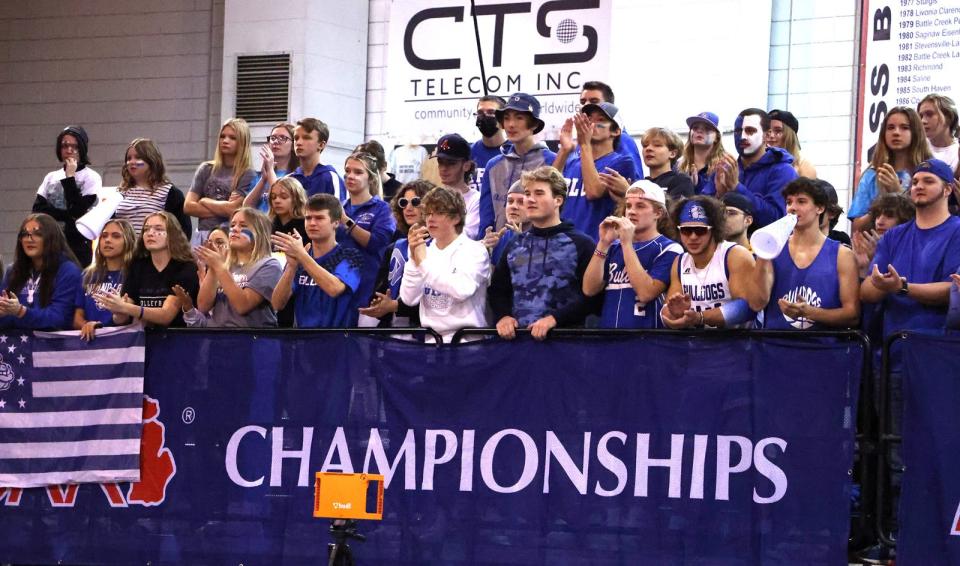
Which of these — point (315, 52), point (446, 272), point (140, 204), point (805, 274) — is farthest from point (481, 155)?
point (315, 52)

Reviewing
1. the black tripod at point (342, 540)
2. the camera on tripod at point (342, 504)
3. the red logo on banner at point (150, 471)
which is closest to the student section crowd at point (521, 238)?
the red logo on banner at point (150, 471)

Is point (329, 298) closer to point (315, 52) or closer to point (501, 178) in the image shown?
point (501, 178)

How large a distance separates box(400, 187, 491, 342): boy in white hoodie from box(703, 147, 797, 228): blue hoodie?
173 centimetres

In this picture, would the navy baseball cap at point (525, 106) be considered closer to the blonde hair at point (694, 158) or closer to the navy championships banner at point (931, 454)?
the blonde hair at point (694, 158)

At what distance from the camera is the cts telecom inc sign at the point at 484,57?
12.3m

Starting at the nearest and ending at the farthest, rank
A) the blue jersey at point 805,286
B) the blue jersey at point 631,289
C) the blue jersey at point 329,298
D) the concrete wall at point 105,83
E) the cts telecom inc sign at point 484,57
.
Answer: the blue jersey at point 805,286 < the blue jersey at point 631,289 < the blue jersey at point 329,298 < the cts telecom inc sign at point 484,57 < the concrete wall at point 105,83

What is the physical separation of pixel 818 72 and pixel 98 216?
6.16 meters

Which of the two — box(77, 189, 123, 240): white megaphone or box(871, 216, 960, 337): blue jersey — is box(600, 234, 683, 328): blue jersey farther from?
box(77, 189, 123, 240): white megaphone

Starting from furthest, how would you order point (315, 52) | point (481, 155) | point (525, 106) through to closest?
point (315, 52)
point (481, 155)
point (525, 106)

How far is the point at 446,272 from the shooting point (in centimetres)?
741

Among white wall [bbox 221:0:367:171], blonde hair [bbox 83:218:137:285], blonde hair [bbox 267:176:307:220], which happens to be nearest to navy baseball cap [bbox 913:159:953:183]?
blonde hair [bbox 267:176:307:220]

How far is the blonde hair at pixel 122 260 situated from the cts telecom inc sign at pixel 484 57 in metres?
4.50

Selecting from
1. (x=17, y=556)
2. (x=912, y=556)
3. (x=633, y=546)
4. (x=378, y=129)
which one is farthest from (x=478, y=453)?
(x=378, y=129)

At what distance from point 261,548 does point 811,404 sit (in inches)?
113
